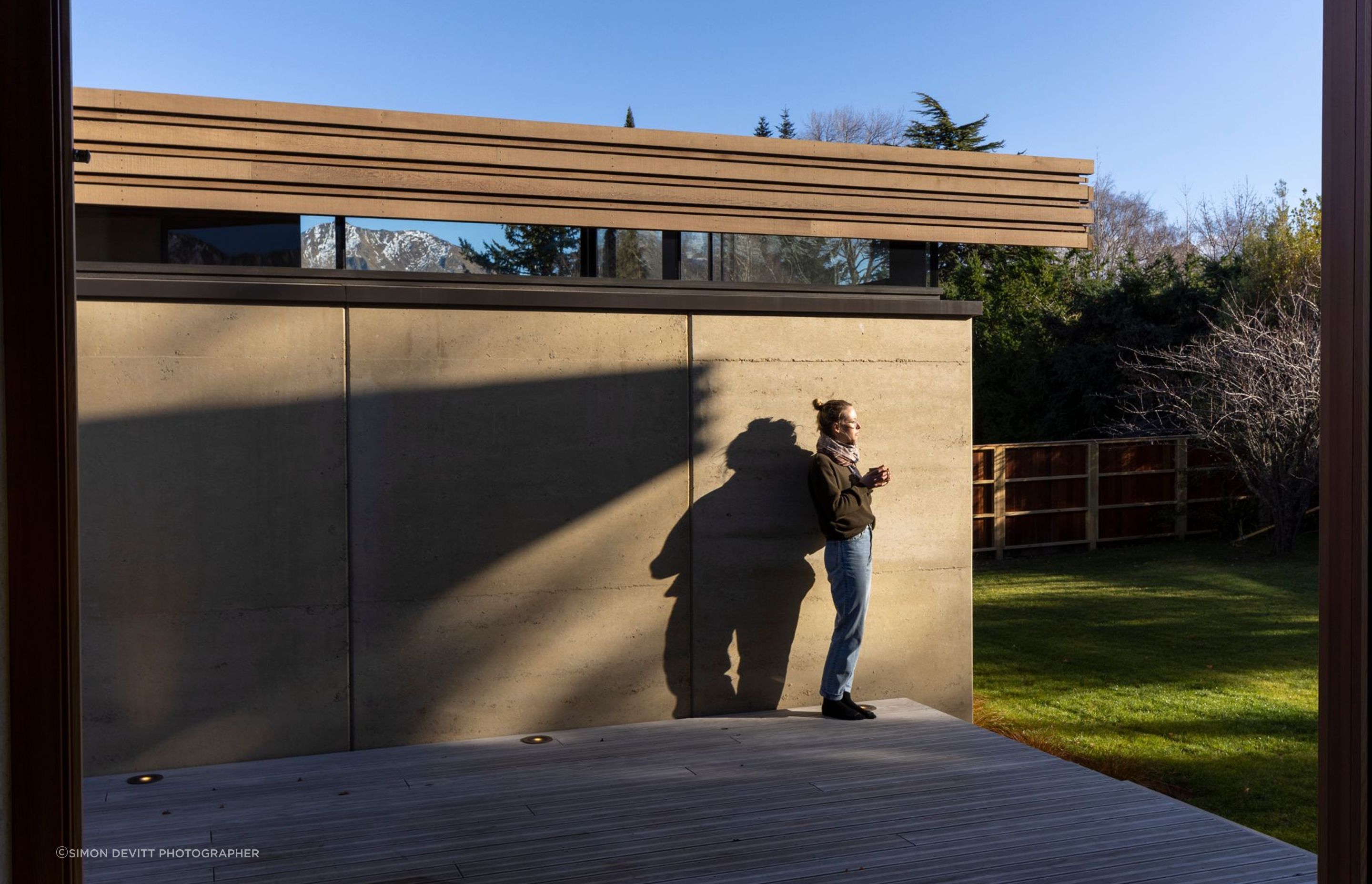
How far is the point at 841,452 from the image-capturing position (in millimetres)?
5848

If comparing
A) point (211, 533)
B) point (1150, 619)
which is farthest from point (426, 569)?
point (1150, 619)

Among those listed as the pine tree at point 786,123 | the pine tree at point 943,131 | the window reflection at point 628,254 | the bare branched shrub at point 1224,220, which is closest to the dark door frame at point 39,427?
the window reflection at point 628,254

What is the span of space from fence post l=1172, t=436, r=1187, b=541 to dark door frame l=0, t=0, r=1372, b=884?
16945mm

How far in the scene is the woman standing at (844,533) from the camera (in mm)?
5707

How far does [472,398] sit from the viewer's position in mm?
5594

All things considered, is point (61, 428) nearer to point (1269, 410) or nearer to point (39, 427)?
point (39, 427)

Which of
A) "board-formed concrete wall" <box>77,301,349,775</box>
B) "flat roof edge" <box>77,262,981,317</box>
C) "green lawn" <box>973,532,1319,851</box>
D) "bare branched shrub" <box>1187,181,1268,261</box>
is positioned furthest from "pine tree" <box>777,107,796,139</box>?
"board-formed concrete wall" <box>77,301,349,775</box>

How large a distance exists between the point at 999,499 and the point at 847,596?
1101cm

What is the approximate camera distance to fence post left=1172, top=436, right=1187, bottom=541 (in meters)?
17.0

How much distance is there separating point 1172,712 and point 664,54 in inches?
1318

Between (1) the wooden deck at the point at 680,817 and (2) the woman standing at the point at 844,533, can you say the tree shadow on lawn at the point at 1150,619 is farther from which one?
(1) the wooden deck at the point at 680,817

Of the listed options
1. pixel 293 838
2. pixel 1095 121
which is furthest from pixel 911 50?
pixel 293 838

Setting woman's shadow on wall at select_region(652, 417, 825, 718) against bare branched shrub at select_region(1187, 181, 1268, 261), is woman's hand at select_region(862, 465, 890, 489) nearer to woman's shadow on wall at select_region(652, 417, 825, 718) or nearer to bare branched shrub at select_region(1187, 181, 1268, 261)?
woman's shadow on wall at select_region(652, 417, 825, 718)

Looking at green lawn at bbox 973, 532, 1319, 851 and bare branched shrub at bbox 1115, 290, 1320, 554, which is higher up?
bare branched shrub at bbox 1115, 290, 1320, 554
